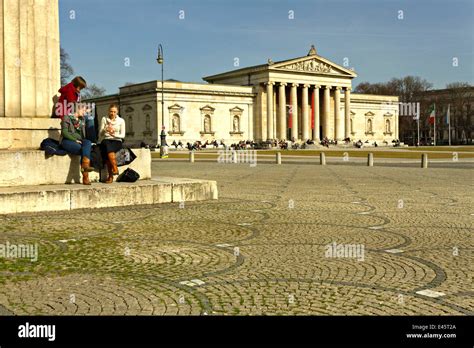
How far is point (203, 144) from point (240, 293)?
268ft

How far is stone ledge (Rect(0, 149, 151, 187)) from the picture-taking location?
11008mm

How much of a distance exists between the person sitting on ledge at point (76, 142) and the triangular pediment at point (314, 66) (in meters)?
85.5

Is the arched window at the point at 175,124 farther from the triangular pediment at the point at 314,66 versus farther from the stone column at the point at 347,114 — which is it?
the stone column at the point at 347,114

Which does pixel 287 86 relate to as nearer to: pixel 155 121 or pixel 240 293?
pixel 155 121

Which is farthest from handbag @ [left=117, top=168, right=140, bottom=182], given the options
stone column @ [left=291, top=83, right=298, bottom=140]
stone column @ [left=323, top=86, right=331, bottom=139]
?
stone column @ [left=323, top=86, right=331, bottom=139]

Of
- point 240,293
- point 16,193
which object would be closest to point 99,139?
point 16,193

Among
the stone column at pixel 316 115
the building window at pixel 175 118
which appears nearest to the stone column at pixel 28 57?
the building window at pixel 175 118

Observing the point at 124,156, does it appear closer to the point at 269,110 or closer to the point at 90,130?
the point at 90,130

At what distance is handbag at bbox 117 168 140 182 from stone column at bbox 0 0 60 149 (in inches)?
69.3

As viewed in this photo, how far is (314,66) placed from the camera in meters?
102

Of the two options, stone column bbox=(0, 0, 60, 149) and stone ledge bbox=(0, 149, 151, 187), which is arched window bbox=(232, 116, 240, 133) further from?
stone ledge bbox=(0, 149, 151, 187)

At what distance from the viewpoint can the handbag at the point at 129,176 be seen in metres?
12.5

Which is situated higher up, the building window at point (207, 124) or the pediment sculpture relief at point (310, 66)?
the pediment sculpture relief at point (310, 66)

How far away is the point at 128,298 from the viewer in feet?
16.2
